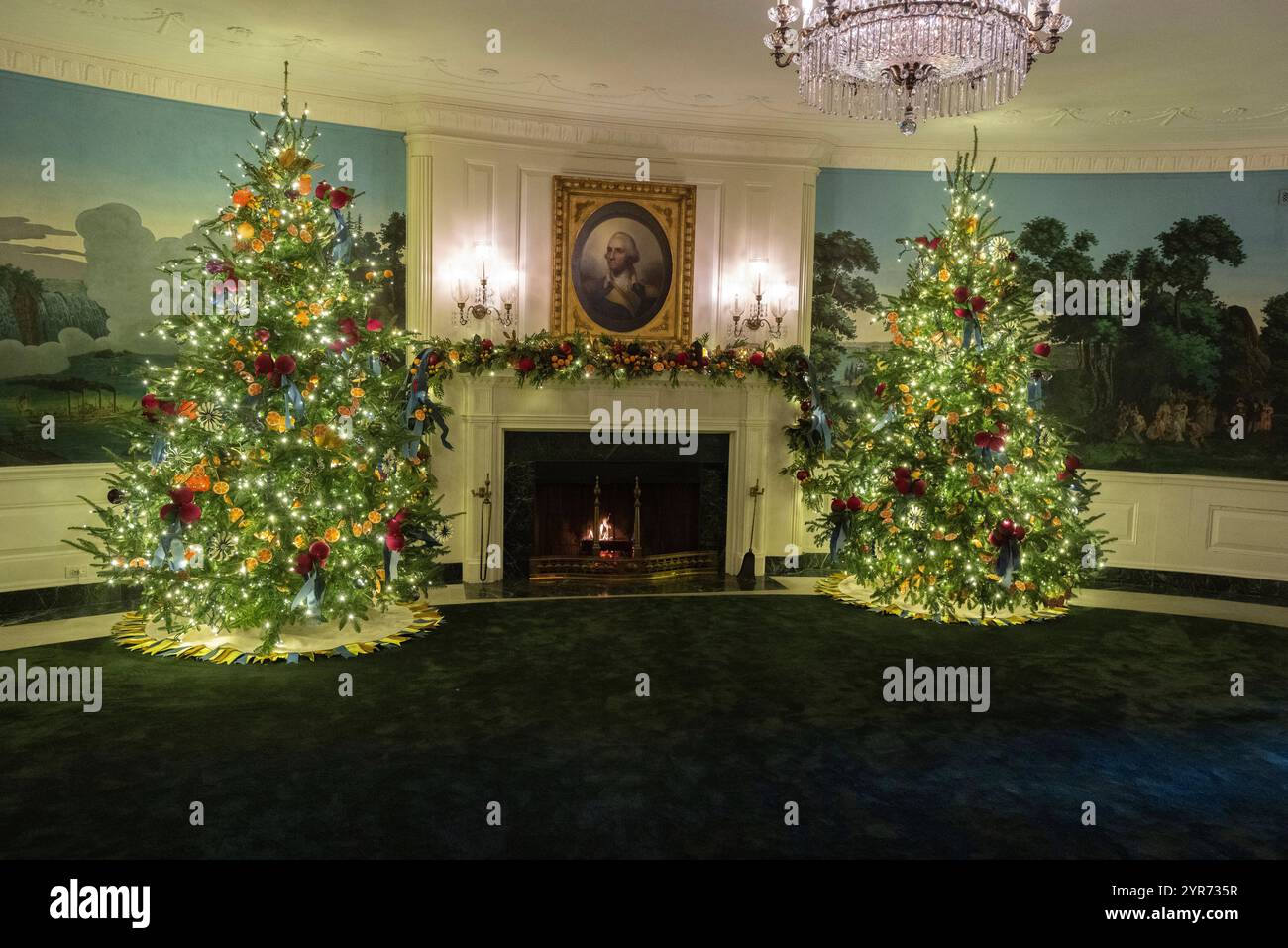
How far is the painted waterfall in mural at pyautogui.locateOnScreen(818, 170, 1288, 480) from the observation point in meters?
8.47

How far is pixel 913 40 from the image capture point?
13.5ft

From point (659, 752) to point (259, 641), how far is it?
118 inches

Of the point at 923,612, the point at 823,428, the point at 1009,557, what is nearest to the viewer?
the point at 1009,557

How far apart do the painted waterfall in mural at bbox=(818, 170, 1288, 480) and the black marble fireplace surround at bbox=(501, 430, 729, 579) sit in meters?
1.75

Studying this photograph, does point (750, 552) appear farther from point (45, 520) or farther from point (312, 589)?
point (45, 520)

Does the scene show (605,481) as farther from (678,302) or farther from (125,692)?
(125,692)

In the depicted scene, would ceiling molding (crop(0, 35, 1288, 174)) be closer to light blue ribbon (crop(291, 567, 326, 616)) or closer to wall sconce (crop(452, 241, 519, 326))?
wall sconce (crop(452, 241, 519, 326))

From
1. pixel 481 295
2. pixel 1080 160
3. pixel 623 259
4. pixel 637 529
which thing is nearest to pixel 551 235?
pixel 623 259

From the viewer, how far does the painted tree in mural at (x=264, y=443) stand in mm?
5848

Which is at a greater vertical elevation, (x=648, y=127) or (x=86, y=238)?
(x=648, y=127)

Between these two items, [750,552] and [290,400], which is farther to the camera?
[750,552]

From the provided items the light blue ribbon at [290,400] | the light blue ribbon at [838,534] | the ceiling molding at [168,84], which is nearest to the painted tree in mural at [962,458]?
the light blue ribbon at [838,534]
